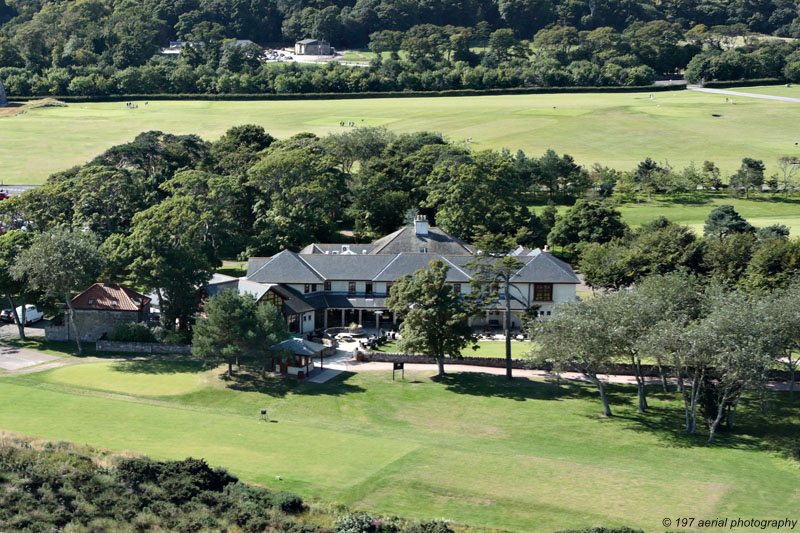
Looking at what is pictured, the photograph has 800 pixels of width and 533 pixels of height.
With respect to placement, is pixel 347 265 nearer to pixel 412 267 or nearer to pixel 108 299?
pixel 412 267

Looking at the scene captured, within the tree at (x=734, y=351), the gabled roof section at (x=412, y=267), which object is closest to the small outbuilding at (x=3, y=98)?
the gabled roof section at (x=412, y=267)

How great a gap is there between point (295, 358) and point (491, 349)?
589 inches

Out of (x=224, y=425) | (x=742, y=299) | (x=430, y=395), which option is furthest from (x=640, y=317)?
(x=224, y=425)

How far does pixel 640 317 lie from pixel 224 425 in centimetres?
2477

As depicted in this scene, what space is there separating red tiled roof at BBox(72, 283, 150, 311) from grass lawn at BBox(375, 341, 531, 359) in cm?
1902

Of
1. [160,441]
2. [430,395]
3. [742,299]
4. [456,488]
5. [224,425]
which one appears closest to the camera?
[456,488]

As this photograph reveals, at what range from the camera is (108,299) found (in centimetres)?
6894

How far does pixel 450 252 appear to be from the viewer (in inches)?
3120

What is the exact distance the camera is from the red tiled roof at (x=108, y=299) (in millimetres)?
68375

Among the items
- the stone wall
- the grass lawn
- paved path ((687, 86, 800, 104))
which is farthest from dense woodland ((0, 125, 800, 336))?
paved path ((687, 86, 800, 104))

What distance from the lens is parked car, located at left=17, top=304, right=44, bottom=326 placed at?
72062 millimetres

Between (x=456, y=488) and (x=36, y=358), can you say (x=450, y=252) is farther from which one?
(x=456, y=488)

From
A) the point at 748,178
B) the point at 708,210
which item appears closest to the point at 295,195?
the point at 708,210

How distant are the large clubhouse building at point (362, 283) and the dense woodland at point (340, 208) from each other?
4221mm
